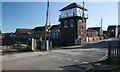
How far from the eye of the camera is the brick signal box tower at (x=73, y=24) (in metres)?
47.5

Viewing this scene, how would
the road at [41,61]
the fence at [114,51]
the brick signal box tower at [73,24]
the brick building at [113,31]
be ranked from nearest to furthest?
the road at [41,61] → the fence at [114,51] → the brick signal box tower at [73,24] → the brick building at [113,31]

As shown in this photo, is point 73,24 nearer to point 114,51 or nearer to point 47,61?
point 47,61

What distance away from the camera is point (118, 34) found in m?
94.9

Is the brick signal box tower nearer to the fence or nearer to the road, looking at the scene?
the road

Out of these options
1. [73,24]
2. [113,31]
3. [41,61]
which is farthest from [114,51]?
[113,31]

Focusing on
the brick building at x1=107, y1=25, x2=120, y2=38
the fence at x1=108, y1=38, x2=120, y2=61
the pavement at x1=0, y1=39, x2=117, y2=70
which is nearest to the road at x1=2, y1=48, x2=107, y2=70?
the pavement at x1=0, y1=39, x2=117, y2=70

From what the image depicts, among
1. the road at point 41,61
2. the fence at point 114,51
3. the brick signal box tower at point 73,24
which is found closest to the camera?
the road at point 41,61

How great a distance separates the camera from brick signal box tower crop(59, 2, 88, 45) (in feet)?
156

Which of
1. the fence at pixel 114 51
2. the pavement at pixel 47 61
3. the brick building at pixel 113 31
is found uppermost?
the brick building at pixel 113 31

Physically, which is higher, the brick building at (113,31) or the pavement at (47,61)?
the brick building at (113,31)

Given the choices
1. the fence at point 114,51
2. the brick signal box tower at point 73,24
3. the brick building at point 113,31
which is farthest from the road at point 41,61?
the brick building at point 113,31

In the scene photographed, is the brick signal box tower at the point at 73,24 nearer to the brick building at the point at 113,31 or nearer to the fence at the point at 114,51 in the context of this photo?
the fence at the point at 114,51

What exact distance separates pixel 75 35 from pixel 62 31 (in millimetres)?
5215

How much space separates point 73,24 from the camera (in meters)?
48.2
